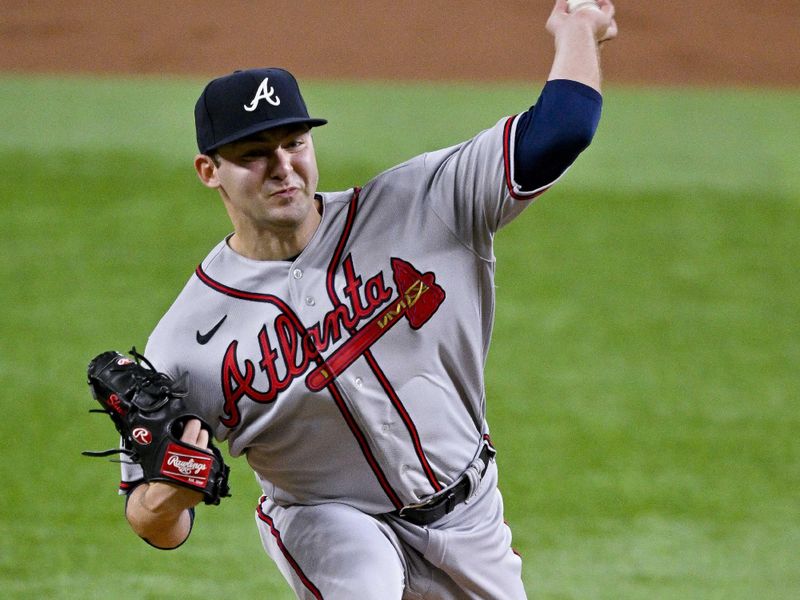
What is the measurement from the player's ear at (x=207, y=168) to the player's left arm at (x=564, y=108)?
0.84 m

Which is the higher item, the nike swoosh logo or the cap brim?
the cap brim

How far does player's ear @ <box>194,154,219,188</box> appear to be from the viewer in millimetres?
3576

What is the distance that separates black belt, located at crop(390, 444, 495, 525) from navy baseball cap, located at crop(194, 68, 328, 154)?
114 centimetres

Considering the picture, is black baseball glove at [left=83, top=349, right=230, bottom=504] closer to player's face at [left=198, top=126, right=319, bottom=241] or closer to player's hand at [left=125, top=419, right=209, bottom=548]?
player's hand at [left=125, top=419, right=209, bottom=548]

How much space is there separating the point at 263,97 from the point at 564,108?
2.65 ft

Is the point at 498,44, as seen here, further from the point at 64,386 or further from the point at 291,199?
the point at 291,199

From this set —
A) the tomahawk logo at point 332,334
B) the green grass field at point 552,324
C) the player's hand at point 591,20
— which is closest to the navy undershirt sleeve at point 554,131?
the player's hand at point 591,20

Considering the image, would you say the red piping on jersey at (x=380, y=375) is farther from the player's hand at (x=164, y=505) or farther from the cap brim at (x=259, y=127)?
the player's hand at (x=164, y=505)

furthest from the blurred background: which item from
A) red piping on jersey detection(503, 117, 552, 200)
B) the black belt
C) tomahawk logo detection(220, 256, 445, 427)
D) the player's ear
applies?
red piping on jersey detection(503, 117, 552, 200)

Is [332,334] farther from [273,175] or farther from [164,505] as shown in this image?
[164,505]

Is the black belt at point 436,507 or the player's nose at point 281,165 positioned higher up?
the player's nose at point 281,165

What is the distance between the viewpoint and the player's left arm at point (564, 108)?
3.24 meters

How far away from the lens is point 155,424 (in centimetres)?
332

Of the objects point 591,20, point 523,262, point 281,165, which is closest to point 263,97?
point 281,165
